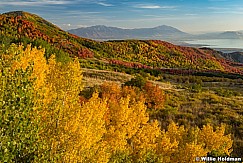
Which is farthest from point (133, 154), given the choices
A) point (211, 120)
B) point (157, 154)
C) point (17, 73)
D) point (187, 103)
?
point (187, 103)

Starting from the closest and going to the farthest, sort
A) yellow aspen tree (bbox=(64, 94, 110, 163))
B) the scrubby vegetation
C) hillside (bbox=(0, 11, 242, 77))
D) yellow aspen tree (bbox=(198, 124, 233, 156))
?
the scrubby vegetation < yellow aspen tree (bbox=(64, 94, 110, 163)) < yellow aspen tree (bbox=(198, 124, 233, 156)) < hillside (bbox=(0, 11, 242, 77))

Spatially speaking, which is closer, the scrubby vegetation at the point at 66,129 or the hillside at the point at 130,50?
the scrubby vegetation at the point at 66,129

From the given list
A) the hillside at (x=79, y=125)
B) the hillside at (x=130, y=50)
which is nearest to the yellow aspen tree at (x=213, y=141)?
the hillside at (x=79, y=125)

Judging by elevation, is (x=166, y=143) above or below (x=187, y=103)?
above

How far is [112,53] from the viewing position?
125 metres

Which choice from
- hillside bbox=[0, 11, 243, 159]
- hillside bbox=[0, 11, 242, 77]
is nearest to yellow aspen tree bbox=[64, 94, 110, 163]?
hillside bbox=[0, 11, 243, 159]

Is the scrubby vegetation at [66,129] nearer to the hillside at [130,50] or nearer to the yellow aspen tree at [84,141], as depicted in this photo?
the yellow aspen tree at [84,141]

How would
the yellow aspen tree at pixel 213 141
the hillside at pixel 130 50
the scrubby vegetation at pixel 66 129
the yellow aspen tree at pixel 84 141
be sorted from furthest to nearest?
the hillside at pixel 130 50 < the yellow aspen tree at pixel 213 141 < the yellow aspen tree at pixel 84 141 < the scrubby vegetation at pixel 66 129

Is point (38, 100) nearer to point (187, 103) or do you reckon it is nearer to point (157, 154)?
point (157, 154)

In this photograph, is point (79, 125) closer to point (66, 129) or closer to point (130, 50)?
point (66, 129)

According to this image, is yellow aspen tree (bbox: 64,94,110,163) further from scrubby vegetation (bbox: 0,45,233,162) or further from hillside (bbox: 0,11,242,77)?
hillside (bbox: 0,11,242,77)

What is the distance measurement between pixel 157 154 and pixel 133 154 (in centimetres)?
116

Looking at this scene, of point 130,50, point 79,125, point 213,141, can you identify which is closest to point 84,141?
point 79,125

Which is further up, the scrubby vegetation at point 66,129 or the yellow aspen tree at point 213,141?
the scrubby vegetation at point 66,129
